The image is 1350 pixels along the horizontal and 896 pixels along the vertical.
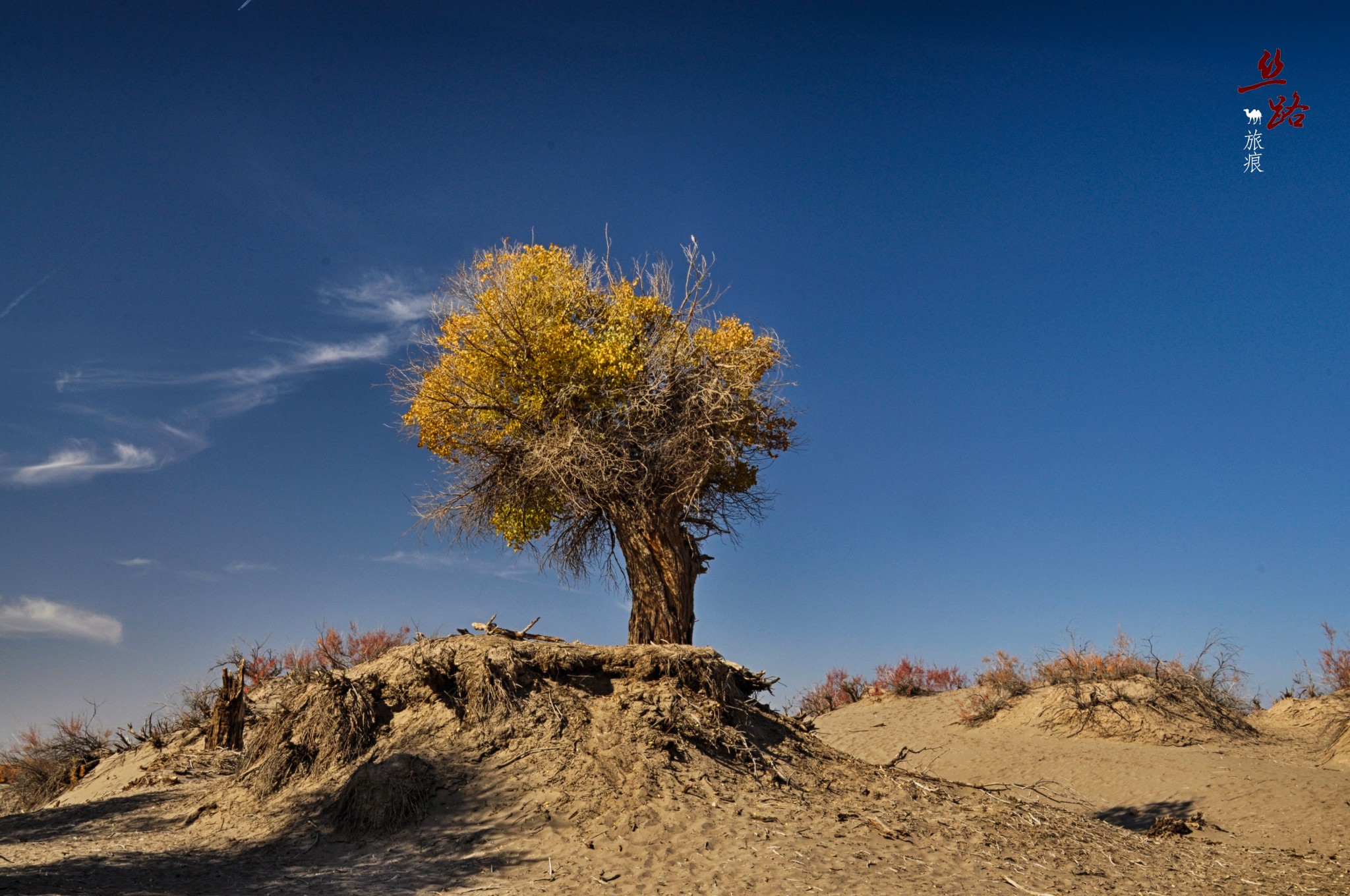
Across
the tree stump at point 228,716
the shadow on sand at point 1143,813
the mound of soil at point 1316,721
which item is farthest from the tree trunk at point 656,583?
the mound of soil at point 1316,721

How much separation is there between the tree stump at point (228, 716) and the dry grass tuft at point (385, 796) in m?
6.96

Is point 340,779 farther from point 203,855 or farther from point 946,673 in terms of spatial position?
point 946,673

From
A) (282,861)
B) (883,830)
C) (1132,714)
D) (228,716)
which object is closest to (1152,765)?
(1132,714)

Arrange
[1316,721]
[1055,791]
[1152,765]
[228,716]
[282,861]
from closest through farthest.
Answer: [282,861] → [228,716] → [1055,791] → [1152,765] → [1316,721]

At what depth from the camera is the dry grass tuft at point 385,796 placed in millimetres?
11414

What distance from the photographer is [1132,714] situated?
913 inches

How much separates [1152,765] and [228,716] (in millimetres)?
20040

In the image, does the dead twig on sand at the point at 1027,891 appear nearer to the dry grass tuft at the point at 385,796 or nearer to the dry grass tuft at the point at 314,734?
→ the dry grass tuft at the point at 385,796

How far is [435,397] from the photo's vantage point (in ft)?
58.1

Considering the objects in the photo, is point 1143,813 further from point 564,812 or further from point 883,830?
point 564,812

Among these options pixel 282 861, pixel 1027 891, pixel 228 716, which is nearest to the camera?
pixel 1027 891

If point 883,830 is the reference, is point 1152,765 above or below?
above

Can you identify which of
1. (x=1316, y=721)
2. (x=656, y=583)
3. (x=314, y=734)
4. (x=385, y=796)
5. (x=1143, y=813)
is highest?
(x=656, y=583)

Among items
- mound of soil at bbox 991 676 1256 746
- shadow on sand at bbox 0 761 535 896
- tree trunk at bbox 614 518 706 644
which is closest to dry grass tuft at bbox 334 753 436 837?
shadow on sand at bbox 0 761 535 896
